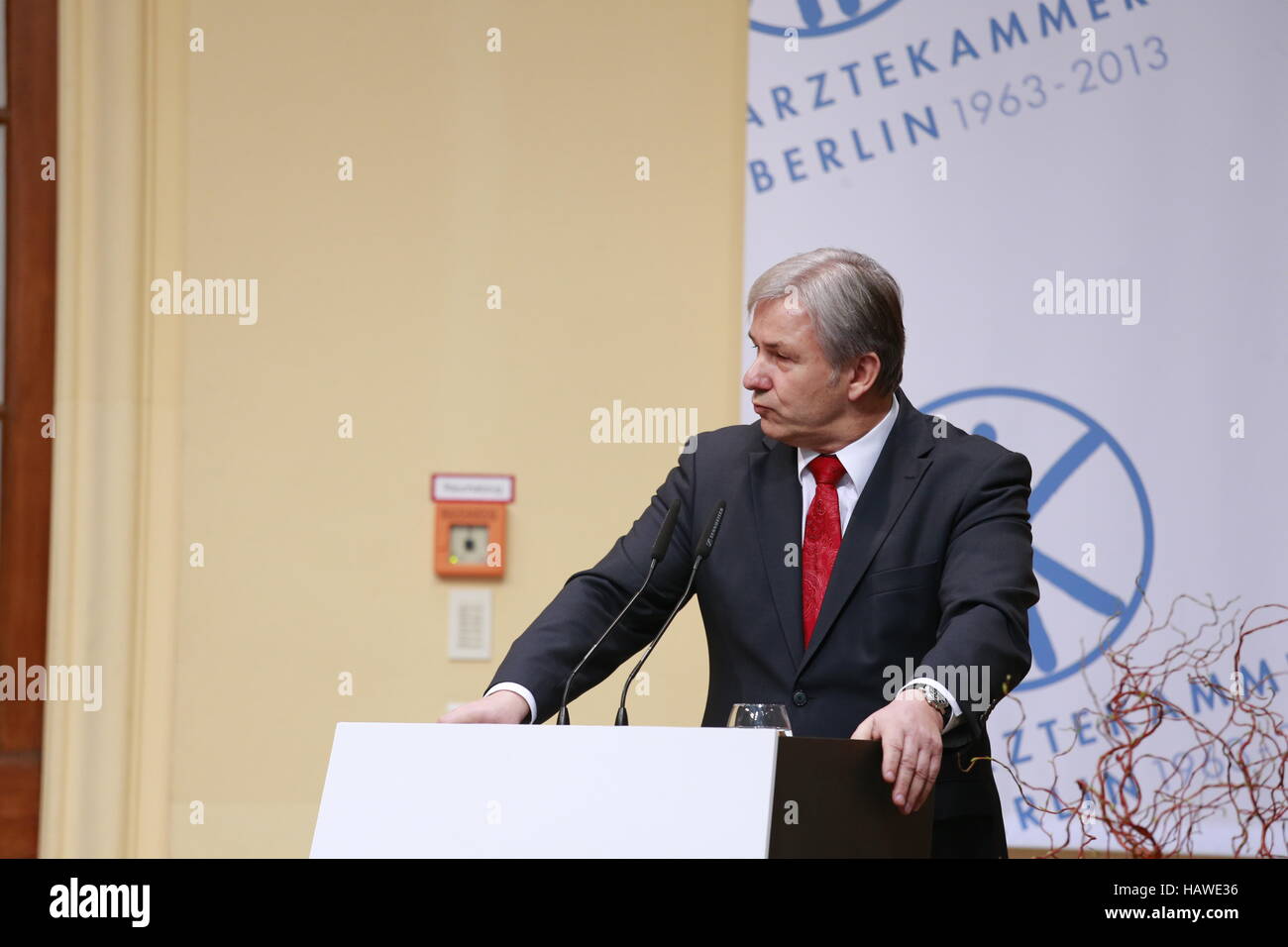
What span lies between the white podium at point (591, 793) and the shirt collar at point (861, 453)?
79 centimetres

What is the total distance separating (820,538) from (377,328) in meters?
1.61

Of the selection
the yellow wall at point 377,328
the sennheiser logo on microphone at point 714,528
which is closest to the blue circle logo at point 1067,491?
the yellow wall at point 377,328

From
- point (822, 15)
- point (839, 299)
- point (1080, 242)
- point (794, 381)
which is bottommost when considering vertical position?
point (794, 381)

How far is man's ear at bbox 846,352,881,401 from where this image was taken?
6.93 feet

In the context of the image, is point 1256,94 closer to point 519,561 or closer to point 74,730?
point 519,561

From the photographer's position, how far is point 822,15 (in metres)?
3.28

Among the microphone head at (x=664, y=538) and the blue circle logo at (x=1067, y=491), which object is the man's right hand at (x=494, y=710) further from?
the blue circle logo at (x=1067, y=491)

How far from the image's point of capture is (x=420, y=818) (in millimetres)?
1320

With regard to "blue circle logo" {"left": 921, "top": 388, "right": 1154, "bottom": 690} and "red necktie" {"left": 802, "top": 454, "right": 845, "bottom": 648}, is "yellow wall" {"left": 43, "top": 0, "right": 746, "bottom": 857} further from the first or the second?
"red necktie" {"left": 802, "top": 454, "right": 845, "bottom": 648}

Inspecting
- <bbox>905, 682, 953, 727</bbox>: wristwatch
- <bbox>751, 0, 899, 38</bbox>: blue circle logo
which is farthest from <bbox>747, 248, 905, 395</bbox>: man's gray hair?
<bbox>751, 0, 899, 38</bbox>: blue circle logo

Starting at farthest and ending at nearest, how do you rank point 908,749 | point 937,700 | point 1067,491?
1. point 1067,491
2. point 937,700
3. point 908,749

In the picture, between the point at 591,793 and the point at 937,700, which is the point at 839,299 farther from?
the point at 591,793

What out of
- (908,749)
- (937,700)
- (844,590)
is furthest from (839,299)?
(908,749)

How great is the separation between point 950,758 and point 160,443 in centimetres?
214
